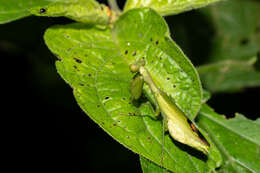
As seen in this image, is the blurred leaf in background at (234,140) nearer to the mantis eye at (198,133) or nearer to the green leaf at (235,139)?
the green leaf at (235,139)

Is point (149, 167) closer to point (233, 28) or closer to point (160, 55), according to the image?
point (160, 55)

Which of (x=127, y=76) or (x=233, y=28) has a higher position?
(x=127, y=76)

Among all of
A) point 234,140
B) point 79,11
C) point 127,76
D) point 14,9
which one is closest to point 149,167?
point 127,76

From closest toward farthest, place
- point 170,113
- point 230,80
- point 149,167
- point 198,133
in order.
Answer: point 149,167, point 198,133, point 170,113, point 230,80

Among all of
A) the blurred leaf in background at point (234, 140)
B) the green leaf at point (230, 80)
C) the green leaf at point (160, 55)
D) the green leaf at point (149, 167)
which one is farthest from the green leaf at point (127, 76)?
the green leaf at point (230, 80)

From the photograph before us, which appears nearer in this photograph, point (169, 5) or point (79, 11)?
point (79, 11)

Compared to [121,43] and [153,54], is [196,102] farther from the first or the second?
[121,43]
